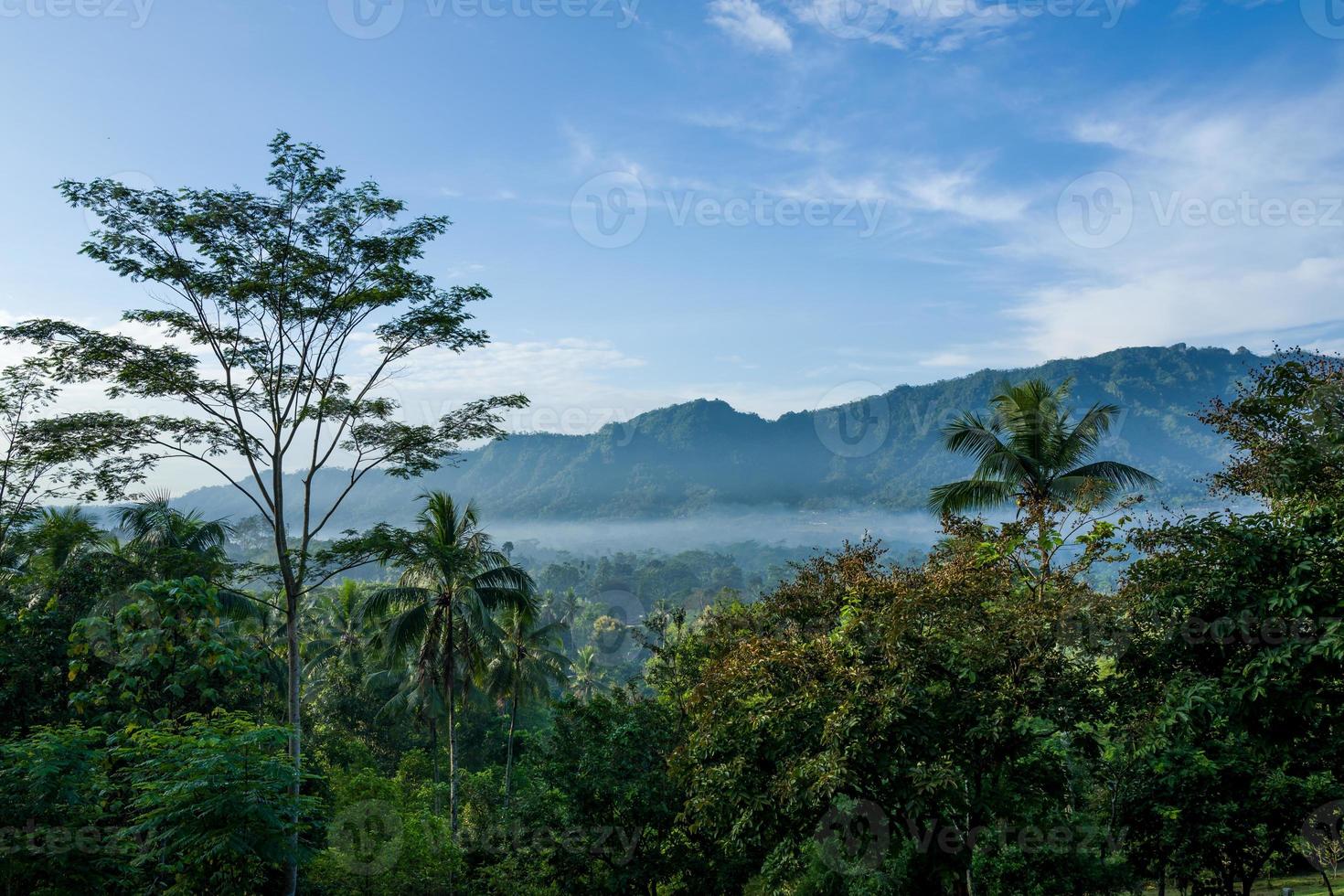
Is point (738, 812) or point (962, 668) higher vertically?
point (962, 668)

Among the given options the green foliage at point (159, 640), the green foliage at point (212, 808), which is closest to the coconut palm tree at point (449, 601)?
the green foliage at point (159, 640)

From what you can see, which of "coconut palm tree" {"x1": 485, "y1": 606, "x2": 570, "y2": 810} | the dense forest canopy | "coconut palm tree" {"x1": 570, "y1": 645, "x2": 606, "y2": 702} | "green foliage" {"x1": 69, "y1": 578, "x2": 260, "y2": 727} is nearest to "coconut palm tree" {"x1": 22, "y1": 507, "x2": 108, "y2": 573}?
the dense forest canopy

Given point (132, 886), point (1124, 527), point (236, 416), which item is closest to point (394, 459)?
point (236, 416)

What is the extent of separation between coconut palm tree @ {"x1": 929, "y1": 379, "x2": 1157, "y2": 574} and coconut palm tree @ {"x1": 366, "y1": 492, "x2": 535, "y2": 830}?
11393 millimetres

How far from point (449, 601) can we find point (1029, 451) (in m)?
14.4

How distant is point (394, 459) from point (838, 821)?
10.9 meters

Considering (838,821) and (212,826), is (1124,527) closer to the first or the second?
(838,821)

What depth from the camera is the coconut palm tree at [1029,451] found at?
621 inches

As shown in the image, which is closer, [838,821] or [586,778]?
[838,821]

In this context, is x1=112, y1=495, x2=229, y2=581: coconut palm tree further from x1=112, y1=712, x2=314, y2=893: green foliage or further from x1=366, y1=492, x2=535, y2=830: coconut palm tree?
x1=112, y1=712, x2=314, y2=893: green foliage

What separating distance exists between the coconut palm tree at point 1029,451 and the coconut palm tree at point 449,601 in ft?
37.4

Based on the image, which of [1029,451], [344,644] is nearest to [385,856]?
[1029,451]

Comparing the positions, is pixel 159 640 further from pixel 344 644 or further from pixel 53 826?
pixel 344 644

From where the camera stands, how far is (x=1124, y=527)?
30.5 ft
